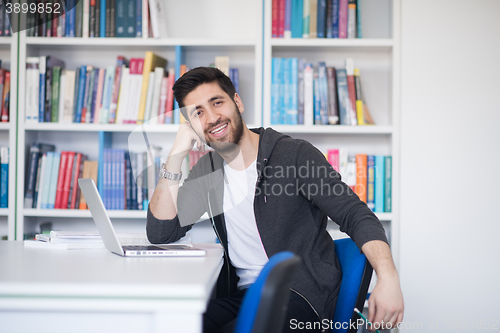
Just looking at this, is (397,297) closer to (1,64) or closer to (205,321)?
(205,321)

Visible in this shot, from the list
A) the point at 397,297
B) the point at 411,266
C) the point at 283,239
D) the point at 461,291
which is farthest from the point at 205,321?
the point at 461,291

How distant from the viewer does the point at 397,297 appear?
955 mm

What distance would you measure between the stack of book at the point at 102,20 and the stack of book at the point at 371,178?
1231 millimetres

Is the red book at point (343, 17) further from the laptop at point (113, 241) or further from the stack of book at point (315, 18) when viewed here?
the laptop at point (113, 241)

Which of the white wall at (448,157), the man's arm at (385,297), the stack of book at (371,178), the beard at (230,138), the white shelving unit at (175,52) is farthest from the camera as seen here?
the white shelving unit at (175,52)

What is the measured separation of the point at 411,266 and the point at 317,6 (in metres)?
1.42

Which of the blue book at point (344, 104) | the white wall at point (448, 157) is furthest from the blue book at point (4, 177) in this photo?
the white wall at point (448, 157)

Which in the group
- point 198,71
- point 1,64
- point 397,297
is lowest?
point 397,297

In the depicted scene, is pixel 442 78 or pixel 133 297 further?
pixel 442 78

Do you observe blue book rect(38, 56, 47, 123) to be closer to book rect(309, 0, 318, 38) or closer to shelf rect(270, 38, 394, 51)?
shelf rect(270, 38, 394, 51)

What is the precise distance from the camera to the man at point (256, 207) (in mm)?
1102

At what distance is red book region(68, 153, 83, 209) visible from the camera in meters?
2.22

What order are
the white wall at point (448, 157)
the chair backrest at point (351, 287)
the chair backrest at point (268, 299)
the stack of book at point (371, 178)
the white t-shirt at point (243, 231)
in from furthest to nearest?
the stack of book at point (371, 178), the white wall at point (448, 157), the white t-shirt at point (243, 231), the chair backrest at point (351, 287), the chair backrest at point (268, 299)

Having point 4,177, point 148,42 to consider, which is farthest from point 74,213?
point 148,42
